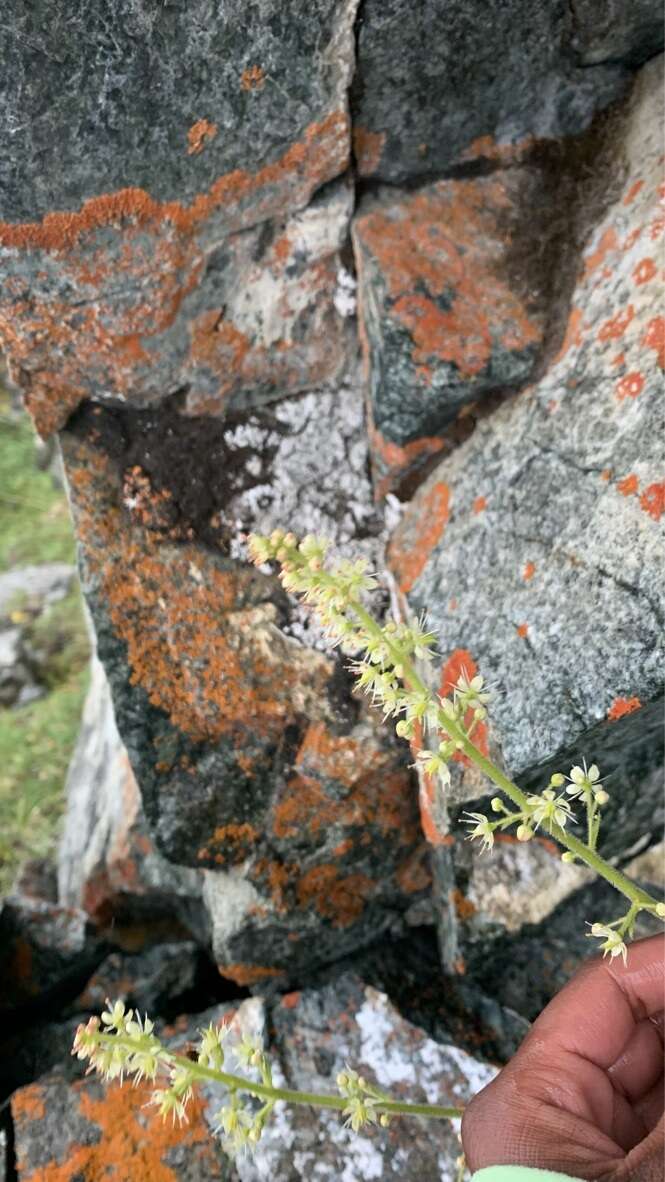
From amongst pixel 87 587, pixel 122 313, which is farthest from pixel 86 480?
pixel 122 313

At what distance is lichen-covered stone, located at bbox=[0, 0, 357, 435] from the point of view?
6.85 ft

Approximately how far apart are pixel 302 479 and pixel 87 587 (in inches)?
29.0

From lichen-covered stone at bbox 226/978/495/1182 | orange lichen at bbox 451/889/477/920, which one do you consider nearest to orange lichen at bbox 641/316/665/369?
orange lichen at bbox 451/889/477/920

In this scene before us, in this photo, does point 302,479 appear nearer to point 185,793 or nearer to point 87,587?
point 87,587

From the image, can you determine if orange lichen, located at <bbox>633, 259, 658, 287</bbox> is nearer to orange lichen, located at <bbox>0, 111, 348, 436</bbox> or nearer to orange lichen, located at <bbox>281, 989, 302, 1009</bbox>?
orange lichen, located at <bbox>0, 111, 348, 436</bbox>

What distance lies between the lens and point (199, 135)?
7.36 feet

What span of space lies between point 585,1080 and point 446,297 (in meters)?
1.92

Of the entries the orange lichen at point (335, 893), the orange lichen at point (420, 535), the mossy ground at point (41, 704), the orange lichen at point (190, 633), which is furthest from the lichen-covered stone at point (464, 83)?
the mossy ground at point (41, 704)

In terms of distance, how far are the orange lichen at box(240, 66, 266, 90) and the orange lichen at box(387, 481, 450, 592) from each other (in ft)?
3.74

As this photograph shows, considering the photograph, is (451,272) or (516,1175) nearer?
(516,1175)

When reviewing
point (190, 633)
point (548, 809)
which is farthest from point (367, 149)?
point (548, 809)

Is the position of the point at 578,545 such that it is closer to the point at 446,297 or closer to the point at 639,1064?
the point at 446,297

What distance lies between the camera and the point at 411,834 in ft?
9.14

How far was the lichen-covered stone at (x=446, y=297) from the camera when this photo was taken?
7.88ft
